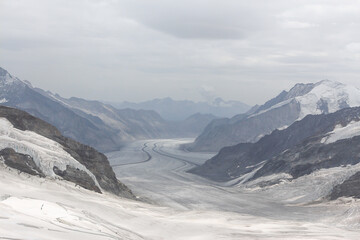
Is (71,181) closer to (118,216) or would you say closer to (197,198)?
(118,216)

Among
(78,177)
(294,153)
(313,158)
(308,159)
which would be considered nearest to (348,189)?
(313,158)

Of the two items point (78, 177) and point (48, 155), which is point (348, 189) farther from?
point (48, 155)

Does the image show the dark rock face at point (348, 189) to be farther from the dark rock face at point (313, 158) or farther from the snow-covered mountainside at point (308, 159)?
the dark rock face at point (313, 158)

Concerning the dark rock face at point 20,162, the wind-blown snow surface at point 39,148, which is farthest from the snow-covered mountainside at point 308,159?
the dark rock face at point 20,162

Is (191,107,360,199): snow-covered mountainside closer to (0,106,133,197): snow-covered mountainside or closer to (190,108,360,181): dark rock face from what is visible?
(190,108,360,181): dark rock face

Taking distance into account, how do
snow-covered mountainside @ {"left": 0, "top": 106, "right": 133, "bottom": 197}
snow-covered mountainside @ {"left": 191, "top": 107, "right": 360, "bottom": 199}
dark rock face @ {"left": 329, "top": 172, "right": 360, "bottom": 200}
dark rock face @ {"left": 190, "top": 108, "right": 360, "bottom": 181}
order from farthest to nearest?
dark rock face @ {"left": 190, "top": 108, "right": 360, "bottom": 181} < snow-covered mountainside @ {"left": 191, "top": 107, "right": 360, "bottom": 199} < dark rock face @ {"left": 329, "top": 172, "right": 360, "bottom": 200} < snow-covered mountainside @ {"left": 0, "top": 106, "right": 133, "bottom": 197}

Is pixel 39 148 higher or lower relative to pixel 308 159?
higher

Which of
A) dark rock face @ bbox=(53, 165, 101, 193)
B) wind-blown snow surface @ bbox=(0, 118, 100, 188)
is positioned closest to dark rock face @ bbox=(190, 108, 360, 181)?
dark rock face @ bbox=(53, 165, 101, 193)
